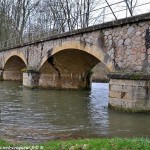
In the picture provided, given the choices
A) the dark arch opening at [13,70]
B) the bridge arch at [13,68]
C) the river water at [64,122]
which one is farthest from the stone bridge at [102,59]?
the dark arch opening at [13,70]

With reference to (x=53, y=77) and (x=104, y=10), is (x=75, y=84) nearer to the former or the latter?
(x=53, y=77)

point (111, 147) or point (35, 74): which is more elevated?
point (35, 74)

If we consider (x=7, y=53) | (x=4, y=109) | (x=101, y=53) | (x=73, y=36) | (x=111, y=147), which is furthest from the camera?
(x=7, y=53)

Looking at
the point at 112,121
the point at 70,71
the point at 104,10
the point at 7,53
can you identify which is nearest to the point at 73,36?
the point at 104,10

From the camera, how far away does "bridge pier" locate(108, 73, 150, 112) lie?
1122 centimetres

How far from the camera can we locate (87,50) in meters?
15.1

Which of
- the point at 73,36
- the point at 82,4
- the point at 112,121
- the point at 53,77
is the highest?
the point at 82,4

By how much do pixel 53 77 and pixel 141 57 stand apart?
34.8 ft

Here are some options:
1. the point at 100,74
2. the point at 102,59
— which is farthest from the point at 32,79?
the point at 100,74

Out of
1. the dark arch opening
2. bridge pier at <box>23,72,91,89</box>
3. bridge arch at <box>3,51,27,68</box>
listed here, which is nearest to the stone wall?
the dark arch opening

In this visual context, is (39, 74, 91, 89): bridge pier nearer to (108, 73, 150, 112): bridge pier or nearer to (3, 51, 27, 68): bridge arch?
(3, 51, 27, 68): bridge arch

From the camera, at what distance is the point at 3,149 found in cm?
552

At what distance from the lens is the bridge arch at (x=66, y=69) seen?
19656 mm

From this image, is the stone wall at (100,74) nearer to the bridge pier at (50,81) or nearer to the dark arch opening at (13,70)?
the dark arch opening at (13,70)
